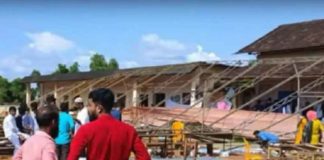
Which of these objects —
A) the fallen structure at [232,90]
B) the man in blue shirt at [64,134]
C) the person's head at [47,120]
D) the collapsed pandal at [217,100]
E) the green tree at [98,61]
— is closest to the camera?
the person's head at [47,120]

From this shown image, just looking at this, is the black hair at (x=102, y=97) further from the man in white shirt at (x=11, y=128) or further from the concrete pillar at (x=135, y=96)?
the concrete pillar at (x=135, y=96)

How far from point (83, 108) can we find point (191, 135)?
270 inches

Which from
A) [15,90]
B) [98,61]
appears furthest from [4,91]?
[98,61]

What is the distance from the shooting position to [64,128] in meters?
10.6

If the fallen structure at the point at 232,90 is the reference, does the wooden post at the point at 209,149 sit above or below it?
below

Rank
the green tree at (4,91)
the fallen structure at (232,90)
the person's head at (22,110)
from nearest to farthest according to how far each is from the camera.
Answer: the person's head at (22,110) → the fallen structure at (232,90) → the green tree at (4,91)

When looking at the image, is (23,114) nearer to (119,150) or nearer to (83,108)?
(83,108)

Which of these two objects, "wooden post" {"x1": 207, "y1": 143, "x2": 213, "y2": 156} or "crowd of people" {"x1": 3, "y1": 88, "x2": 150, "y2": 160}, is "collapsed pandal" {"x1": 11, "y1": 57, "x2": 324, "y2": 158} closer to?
"wooden post" {"x1": 207, "y1": 143, "x2": 213, "y2": 156}

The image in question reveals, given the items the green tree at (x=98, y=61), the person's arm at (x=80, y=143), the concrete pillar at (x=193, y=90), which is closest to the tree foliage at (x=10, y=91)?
the green tree at (x=98, y=61)

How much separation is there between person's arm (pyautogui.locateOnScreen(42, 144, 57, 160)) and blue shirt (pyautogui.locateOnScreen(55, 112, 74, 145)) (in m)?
5.56

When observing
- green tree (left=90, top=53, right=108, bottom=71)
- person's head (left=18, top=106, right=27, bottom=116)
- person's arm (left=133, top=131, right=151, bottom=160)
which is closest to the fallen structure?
person's head (left=18, top=106, right=27, bottom=116)

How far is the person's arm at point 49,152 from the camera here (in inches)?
195

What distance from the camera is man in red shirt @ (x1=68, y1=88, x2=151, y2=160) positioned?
4.95 metres

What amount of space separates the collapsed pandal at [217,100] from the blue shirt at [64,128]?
14.6 ft
